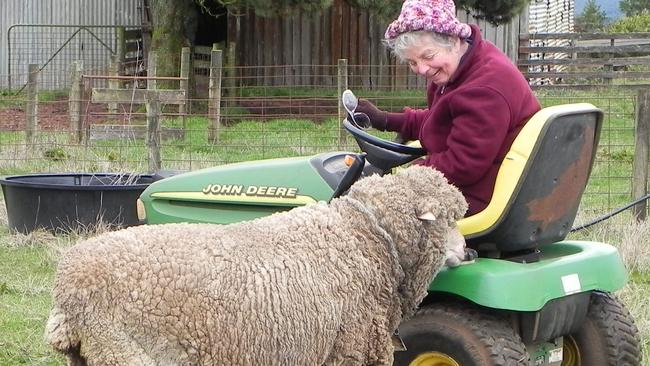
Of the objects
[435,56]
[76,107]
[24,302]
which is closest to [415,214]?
[435,56]

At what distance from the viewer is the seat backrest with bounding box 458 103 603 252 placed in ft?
12.4

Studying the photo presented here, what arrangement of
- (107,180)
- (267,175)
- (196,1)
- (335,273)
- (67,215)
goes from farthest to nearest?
1. (196,1)
2. (107,180)
3. (67,215)
4. (267,175)
5. (335,273)

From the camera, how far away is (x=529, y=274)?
3.81 m

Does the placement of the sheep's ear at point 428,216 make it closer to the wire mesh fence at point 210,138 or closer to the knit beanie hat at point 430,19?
the knit beanie hat at point 430,19

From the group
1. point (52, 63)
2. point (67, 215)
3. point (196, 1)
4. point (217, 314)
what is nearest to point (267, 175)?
point (217, 314)

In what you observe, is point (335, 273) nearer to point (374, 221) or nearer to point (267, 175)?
point (374, 221)

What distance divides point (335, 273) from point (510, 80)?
103 cm

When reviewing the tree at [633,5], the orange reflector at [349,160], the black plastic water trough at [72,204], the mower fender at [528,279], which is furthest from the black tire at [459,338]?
the tree at [633,5]

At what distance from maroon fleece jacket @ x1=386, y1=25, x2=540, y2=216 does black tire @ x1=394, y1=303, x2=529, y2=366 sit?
0.41 m

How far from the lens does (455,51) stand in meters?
4.03

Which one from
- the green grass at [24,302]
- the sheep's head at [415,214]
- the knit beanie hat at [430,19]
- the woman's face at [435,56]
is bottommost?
the green grass at [24,302]

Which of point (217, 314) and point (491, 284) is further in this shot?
point (491, 284)

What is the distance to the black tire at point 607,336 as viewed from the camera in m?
4.16

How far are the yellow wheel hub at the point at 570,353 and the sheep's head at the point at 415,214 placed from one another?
0.92m
